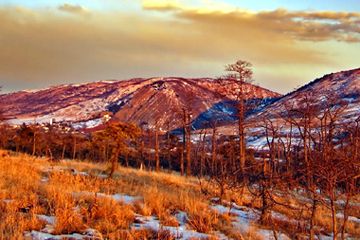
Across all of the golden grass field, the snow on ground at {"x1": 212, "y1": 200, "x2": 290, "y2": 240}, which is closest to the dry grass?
the golden grass field

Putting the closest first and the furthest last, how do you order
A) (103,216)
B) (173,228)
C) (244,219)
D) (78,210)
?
(173,228)
(103,216)
(78,210)
(244,219)

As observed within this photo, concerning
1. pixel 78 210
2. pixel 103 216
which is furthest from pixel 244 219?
pixel 78 210

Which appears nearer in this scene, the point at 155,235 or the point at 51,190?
the point at 155,235

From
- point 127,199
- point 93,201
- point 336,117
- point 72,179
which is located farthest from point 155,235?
point 72,179

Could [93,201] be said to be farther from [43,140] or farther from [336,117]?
[43,140]

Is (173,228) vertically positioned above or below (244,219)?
above

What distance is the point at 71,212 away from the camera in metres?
7.50

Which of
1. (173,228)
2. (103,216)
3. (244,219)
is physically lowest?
(244,219)

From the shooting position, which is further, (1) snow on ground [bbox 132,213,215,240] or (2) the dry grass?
(1) snow on ground [bbox 132,213,215,240]

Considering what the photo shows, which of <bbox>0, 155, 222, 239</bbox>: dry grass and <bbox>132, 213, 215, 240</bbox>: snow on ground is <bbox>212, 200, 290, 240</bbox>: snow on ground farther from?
<bbox>132, 213, 215, 240</bbox>: snow on ground

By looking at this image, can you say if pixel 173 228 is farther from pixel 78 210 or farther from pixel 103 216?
pixel 78 210

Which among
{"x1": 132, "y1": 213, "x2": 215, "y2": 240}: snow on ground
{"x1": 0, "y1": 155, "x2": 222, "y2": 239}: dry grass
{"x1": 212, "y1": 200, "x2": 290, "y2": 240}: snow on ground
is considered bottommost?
{"x1": 212, "y1": 200, "x2": 290, "y2": 240}: snow on ground

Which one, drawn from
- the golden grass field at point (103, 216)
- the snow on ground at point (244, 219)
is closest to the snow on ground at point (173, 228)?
the golden grass field at point (103, 216)

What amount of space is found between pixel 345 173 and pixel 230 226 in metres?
3.76
